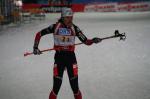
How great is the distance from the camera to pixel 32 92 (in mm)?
7797

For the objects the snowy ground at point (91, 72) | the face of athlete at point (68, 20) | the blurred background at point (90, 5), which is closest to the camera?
the face of athlete at point (68, 20)

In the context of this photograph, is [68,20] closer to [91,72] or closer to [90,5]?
[91,72]

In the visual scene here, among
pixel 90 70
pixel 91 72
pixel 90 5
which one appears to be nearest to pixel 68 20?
pixel 91 72

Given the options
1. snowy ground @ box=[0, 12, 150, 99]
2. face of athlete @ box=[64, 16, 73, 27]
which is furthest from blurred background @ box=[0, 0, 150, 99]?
face of athlete @ box=[64, 16, 73, 27]

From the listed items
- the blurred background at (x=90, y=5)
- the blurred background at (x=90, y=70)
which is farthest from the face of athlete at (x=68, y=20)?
the blurred background at (x=90, y=5)

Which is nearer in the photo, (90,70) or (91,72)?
(91,72)

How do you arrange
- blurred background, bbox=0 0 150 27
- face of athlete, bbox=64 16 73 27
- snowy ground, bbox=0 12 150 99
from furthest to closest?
1. blurred background, bbox=0 0 150 27
2. snowy ground, bbox=0 12 150 99
3. face of athlete, bbox=64 16 73 27

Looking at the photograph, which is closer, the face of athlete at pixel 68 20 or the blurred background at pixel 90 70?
the face of athlete at pixel 68 20

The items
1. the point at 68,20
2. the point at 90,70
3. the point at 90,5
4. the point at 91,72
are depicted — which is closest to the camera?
the point at 68,20

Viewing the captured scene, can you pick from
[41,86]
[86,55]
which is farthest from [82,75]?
[86,55]

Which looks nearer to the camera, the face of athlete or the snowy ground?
the face of athlete

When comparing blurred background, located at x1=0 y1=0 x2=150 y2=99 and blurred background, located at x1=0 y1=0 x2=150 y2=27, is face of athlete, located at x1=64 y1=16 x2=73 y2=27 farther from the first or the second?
blurred background, located at x1=0 y1=0 x2=150 y2=27

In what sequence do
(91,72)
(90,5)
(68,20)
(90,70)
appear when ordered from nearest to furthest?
(68,20) < (91,72) < (90,70) < (90,5)

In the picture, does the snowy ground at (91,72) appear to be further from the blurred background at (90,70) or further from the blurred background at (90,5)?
the blurred background at (90,5)
